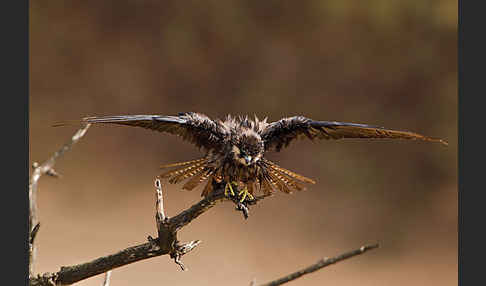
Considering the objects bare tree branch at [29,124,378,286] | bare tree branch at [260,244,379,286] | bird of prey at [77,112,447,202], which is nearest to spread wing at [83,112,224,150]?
bird of prey at [77,112,447,202]

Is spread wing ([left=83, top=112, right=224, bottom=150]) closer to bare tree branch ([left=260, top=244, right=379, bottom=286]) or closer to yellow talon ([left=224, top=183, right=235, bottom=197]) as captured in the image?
yellow talon ([left=224, top=183, right=235, bottom=197])

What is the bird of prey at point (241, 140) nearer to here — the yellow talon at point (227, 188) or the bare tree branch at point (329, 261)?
the yellow talon at point (227, 188)

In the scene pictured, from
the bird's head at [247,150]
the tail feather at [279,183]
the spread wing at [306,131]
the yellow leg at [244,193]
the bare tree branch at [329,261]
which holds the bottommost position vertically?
the bare tree branch at [329,261]

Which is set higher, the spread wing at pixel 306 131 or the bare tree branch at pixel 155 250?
the spread wing at pixel 306 131

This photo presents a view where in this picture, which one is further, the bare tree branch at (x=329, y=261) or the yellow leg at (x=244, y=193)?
the yellow leg at (x=244, y=193)

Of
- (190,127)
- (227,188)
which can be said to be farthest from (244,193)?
(190,127)

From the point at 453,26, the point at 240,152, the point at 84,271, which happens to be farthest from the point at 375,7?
the point at 84,271

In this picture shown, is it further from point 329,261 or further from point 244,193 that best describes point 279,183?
point 329,261

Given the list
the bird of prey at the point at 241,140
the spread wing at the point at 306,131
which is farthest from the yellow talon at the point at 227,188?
the spread wing at the point at 306,131
